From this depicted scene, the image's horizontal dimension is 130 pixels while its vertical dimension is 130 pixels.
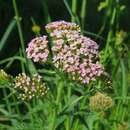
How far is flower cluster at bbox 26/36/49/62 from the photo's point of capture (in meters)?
2.21

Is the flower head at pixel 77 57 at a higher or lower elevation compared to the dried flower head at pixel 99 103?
higher

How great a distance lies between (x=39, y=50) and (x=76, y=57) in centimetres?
15

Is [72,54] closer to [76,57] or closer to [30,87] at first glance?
[76,57]

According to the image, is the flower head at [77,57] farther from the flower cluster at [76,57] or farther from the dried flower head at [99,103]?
the dried flower head at [99,103]

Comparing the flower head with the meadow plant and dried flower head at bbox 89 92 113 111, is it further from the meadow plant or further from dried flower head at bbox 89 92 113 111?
dried flower head at bbox 89 92 113 111

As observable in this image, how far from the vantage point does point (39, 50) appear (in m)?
2.24

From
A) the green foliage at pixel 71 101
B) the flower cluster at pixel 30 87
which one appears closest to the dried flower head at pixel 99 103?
the green foliage at pixel 71 101

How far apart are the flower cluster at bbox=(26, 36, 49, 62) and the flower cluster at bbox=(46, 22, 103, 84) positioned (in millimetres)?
35

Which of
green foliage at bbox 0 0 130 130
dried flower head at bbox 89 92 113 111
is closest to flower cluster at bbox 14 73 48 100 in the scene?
green foliage at bbox 0 0 130 130

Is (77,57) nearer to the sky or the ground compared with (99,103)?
nearer to the sky

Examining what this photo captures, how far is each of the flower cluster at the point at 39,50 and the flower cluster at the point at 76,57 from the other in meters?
0.04

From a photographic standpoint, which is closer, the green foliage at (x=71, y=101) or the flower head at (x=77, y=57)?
the flower head at (x=77, y=57)

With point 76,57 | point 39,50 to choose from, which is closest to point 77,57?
point 76,57

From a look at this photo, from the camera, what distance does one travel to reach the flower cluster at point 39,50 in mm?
2211
